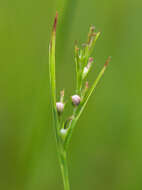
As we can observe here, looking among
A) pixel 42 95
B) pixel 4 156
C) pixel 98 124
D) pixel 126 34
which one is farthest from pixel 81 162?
pixel 126 34

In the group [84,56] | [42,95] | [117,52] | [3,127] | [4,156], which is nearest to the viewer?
[84,56]

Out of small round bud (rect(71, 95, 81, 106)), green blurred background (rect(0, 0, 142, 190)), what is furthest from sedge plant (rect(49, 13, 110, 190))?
green blurred background (rect(0, 0, 142, 190))

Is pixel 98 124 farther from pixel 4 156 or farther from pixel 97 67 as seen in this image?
pixel 4 156

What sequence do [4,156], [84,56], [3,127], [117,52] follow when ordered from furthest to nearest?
[117,52] < [3,127] < [4,156] < [84,56]

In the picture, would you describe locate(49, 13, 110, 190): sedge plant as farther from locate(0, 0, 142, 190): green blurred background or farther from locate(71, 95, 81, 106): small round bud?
locate(0, 0, 142, 190): green blurred background

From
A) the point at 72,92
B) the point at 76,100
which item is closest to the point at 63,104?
the point at 76,100

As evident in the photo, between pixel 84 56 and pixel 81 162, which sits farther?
pixel 81 162

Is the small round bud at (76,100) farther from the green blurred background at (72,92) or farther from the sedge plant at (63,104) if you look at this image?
the green blurred background at (72,92)

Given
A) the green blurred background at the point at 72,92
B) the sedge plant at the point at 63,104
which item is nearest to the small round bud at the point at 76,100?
the sedge plant at the point at 63,104

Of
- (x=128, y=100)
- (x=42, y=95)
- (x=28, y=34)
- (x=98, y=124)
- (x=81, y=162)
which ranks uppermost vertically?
(x=28, y=34)
